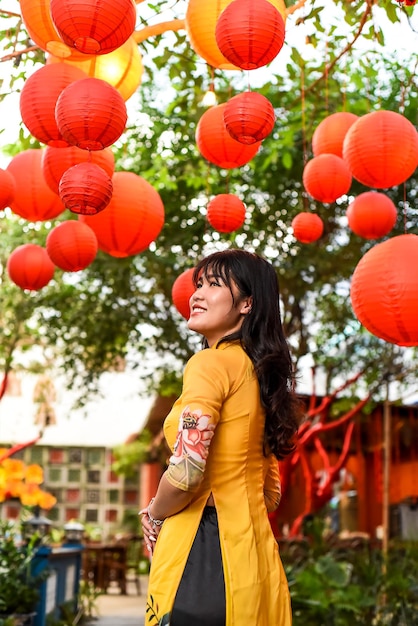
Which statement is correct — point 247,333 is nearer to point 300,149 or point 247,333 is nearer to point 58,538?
point 300,149

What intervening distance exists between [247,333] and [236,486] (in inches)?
15.8

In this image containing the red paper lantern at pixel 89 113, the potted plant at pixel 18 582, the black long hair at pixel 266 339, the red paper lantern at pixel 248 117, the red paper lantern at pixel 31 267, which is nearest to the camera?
the black long hair at pixel 266 339

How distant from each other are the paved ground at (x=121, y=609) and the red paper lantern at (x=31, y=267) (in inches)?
242

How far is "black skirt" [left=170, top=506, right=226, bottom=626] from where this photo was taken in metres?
1.77

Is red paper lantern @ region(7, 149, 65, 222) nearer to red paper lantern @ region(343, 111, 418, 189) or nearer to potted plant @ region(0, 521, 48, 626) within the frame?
red paper lantern @ region(343, 111, 418, 189)

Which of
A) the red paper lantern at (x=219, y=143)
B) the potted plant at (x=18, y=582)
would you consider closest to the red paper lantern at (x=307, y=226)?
the red paper lantern at (x=219, y=143)

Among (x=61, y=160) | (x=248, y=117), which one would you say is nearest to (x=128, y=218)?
(x=61, y=160)

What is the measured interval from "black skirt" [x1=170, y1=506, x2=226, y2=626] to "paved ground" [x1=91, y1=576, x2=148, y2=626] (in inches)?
310

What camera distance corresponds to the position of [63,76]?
305 centimetres

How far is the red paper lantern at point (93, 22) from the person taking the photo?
2445 millimetres

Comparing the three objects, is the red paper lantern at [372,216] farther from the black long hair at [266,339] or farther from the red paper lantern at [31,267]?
the black long hair at [266,339]

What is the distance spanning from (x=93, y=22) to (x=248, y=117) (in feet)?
2.43

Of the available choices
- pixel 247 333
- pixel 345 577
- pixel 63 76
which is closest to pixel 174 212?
pixel 345 577

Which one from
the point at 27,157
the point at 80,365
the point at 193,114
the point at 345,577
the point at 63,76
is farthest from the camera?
the point at 80,365
